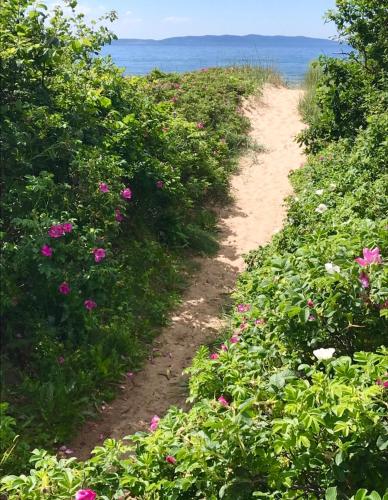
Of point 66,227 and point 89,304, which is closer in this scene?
point 66,227

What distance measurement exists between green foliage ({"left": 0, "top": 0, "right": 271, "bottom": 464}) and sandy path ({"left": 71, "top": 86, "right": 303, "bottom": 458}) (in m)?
0.21

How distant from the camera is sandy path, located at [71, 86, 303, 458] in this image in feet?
16.1

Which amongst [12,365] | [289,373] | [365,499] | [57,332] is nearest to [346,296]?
[289,373]

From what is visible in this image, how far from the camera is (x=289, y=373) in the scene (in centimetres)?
282

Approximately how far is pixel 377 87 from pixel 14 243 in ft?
23.9

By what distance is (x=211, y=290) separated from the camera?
287 inches

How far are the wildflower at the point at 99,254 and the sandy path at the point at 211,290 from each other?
4.56 feet

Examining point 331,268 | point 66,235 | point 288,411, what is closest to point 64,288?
point 66,235

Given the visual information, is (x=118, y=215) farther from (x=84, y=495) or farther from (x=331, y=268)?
(x=84, y=495)

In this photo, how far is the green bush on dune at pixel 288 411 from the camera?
2.18 m

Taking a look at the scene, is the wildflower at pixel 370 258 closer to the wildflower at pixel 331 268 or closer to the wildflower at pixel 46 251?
the wildflower at pixel 331 268

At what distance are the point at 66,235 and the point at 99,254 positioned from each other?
399 mm

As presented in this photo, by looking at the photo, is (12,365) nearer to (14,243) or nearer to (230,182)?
(14,243)

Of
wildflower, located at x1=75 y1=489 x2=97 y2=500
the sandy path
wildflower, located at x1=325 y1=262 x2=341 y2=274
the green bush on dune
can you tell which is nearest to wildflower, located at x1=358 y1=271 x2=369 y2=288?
the green bush on dune
